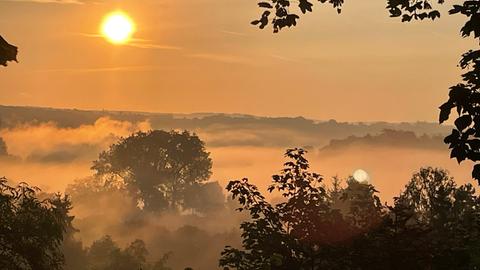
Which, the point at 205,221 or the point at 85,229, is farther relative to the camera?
the point at 205,221

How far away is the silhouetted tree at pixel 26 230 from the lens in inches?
581

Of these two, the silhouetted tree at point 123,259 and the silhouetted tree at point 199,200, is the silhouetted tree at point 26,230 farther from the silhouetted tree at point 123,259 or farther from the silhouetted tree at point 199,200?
the silhouetted tree at point 199,200

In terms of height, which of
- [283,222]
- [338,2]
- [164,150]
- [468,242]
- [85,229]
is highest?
[164,150]

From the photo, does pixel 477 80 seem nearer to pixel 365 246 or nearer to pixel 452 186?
pixel 365 246

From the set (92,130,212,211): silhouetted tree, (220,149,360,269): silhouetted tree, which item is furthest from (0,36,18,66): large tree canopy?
(92,130,212,211): silhouetted tree

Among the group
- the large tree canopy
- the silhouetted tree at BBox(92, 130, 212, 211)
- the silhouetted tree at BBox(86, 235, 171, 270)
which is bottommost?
the large tree canopy

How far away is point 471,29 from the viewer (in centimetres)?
771

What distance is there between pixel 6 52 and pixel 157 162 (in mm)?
106176

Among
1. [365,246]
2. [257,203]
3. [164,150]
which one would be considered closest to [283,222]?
[257,203]

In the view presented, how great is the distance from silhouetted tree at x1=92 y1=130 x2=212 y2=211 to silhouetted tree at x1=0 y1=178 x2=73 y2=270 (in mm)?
99552

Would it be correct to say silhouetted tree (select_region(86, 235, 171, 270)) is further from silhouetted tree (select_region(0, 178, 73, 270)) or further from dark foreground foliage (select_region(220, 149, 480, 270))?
dark foreground foliage (select_region(220, 149, 480, 270))

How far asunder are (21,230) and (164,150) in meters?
102

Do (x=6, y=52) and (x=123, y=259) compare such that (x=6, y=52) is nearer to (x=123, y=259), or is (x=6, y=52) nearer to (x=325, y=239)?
(x=325, y=239)

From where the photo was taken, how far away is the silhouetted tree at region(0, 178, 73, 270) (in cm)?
1475
